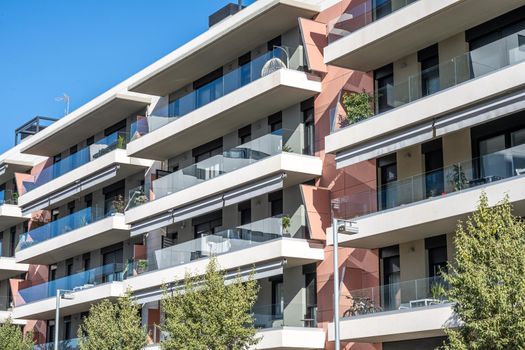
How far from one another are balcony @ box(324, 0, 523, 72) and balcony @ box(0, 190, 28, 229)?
25.5m

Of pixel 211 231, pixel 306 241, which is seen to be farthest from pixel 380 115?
pixel 211 231

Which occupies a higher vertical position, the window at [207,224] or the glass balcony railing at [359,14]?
the glass balcony railing at [359,14]

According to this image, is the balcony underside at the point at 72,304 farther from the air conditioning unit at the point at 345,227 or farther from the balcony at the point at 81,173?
the air conditioning unit at the point at 345,227

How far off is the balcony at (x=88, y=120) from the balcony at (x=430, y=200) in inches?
590

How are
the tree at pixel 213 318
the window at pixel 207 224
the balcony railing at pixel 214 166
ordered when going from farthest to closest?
the window at pixel 207 224 → the balcony railing at pixel 214 166 → the tree at pixel 213 318

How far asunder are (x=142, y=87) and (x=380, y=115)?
1392 cm

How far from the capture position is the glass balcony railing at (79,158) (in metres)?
40.9

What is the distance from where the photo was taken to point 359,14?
28406 mm

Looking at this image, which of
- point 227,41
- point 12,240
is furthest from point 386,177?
point 12,240

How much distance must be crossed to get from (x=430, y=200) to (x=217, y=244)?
32.2 ft

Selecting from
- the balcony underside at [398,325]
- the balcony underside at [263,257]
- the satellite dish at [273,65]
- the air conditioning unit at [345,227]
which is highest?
the satellite dish at [273,65]

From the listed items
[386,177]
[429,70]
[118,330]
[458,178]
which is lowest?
[118,330]

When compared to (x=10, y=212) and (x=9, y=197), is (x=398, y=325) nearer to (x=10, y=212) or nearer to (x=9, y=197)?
(x=10, y=212)

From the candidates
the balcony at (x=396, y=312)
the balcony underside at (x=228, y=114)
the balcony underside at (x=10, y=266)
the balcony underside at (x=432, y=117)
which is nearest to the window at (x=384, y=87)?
the balcony underside at (x=432, y=117)
